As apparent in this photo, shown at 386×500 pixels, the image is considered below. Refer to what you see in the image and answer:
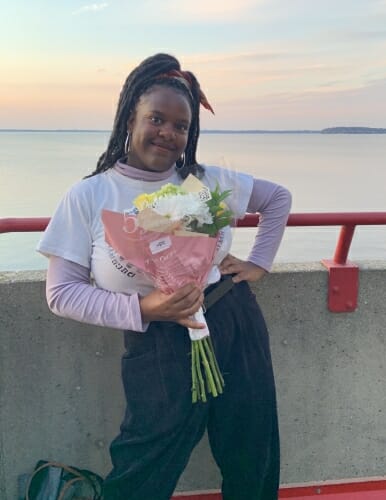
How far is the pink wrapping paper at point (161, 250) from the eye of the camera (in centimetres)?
178

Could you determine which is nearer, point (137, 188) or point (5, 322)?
point (137, 188)

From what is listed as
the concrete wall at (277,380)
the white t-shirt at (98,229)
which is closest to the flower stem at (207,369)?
the white t-shirt at (98,229)

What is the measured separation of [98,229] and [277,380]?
1.28 metres

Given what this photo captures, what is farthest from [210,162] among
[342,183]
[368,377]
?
[342,183]

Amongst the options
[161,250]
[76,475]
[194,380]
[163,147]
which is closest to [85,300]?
[161,250]

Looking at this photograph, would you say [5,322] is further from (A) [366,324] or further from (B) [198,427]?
(A) [366,324]

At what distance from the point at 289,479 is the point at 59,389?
3.99 feet

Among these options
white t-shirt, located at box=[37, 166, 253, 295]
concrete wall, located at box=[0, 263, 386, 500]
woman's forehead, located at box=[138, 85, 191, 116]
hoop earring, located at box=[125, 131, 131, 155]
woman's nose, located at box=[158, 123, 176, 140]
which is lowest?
concrete wall, located at box=[0, 263, 386, 500]

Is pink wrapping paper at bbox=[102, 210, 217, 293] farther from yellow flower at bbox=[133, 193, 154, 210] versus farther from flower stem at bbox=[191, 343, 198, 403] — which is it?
flower stem at bbox=[191, 343, 198, 403]

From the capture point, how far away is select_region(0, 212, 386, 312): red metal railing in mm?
2375

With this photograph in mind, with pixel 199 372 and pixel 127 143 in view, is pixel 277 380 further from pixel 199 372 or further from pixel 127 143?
pixel 127 143

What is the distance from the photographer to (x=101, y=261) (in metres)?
2.05

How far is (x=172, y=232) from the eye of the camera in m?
1.77

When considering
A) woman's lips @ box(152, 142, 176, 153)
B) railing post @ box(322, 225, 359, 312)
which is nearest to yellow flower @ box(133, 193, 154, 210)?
woman's lips @ box(152, 142, 176, 153)
